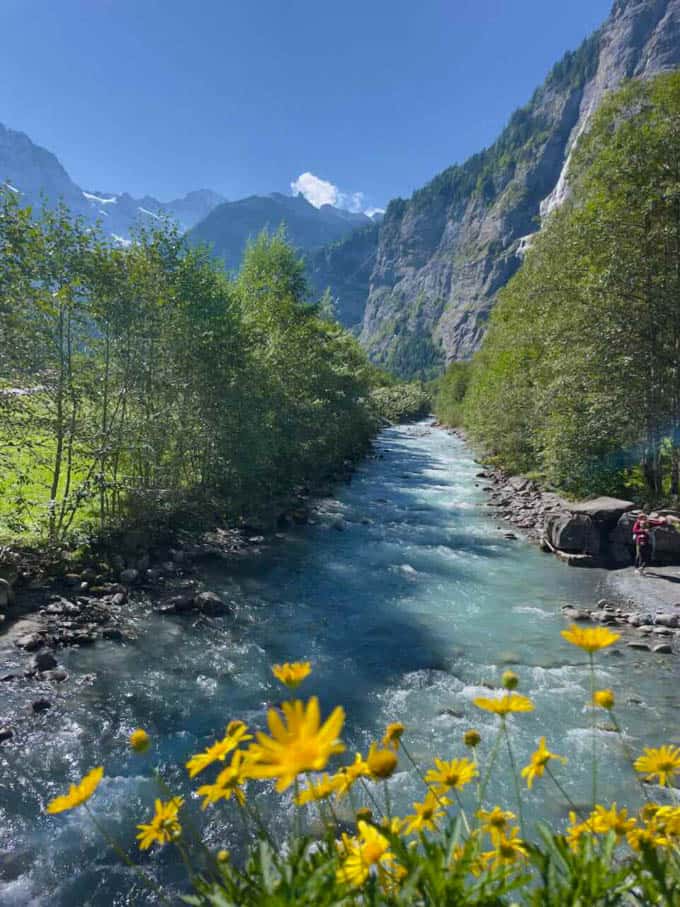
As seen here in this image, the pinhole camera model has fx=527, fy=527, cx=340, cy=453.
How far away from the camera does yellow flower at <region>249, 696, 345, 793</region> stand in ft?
4.91

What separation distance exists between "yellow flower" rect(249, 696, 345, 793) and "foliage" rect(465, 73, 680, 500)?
18.8m

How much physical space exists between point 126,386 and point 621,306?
16190 mm

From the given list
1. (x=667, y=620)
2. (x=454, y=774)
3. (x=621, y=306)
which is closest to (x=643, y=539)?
(x=667, y=620)

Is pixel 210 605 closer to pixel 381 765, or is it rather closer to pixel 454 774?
pixel 454 774

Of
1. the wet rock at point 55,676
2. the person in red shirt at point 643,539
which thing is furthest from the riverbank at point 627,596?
the wet rock at point 55,676

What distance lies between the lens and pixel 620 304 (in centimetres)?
1800

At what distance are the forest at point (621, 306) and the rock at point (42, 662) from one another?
18201 mm

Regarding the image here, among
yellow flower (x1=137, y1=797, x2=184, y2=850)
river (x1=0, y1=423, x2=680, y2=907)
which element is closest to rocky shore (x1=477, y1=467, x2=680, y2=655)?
river (x1=0, y1=423, x2=680, y2=907)

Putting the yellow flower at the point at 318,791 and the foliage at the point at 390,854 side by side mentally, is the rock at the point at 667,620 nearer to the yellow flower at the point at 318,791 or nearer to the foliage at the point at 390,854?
the foliage at the point at 390,854

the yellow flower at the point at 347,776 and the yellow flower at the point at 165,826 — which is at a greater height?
the yellow flower at the point at 347,776

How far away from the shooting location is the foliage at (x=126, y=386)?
1181 cm

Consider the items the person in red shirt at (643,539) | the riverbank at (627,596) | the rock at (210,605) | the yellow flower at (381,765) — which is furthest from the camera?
the person in red shirt at (643,539)

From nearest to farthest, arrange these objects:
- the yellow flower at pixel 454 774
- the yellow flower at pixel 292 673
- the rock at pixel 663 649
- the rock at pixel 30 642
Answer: the yellow flower at pixel 292 673 < the yellow flower at pixel 454 774 < the rock at pixel 30 642 < the rock at pixel 663 649

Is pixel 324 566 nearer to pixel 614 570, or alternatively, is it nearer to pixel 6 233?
pixel 614 570
